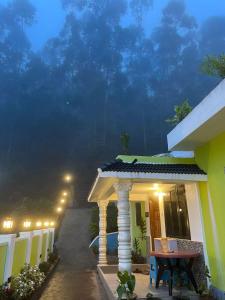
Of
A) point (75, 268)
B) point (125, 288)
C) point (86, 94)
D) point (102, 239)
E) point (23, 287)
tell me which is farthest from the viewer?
point (86, 94)

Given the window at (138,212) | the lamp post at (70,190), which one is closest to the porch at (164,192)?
the window at (138,212)

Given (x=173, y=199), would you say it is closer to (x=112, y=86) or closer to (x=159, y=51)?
(x=112, y=86)

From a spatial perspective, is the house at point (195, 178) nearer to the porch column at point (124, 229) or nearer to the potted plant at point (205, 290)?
the porch column at point (124, 229)

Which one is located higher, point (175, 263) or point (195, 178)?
point (195, 178)

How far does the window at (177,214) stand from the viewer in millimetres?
7629

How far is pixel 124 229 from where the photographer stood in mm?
6129

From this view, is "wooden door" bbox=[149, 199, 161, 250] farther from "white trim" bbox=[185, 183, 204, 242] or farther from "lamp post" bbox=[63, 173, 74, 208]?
"lamp post" bbox=[63, 173, 74, 208]

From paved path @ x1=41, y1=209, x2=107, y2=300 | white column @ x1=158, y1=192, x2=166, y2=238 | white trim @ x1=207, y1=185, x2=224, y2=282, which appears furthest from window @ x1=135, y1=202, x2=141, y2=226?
white trim @ x1=207, y1=185, x2=224, y2=282

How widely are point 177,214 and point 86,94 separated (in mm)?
47790

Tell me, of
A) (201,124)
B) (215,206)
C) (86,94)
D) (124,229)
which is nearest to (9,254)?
(124,229)

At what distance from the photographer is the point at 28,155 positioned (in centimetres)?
4825

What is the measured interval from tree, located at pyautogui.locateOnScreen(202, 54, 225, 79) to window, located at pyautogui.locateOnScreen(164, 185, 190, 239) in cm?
365

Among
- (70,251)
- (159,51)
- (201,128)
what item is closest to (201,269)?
(201,128)

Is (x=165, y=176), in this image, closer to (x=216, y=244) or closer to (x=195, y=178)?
(x=195, y=178)
